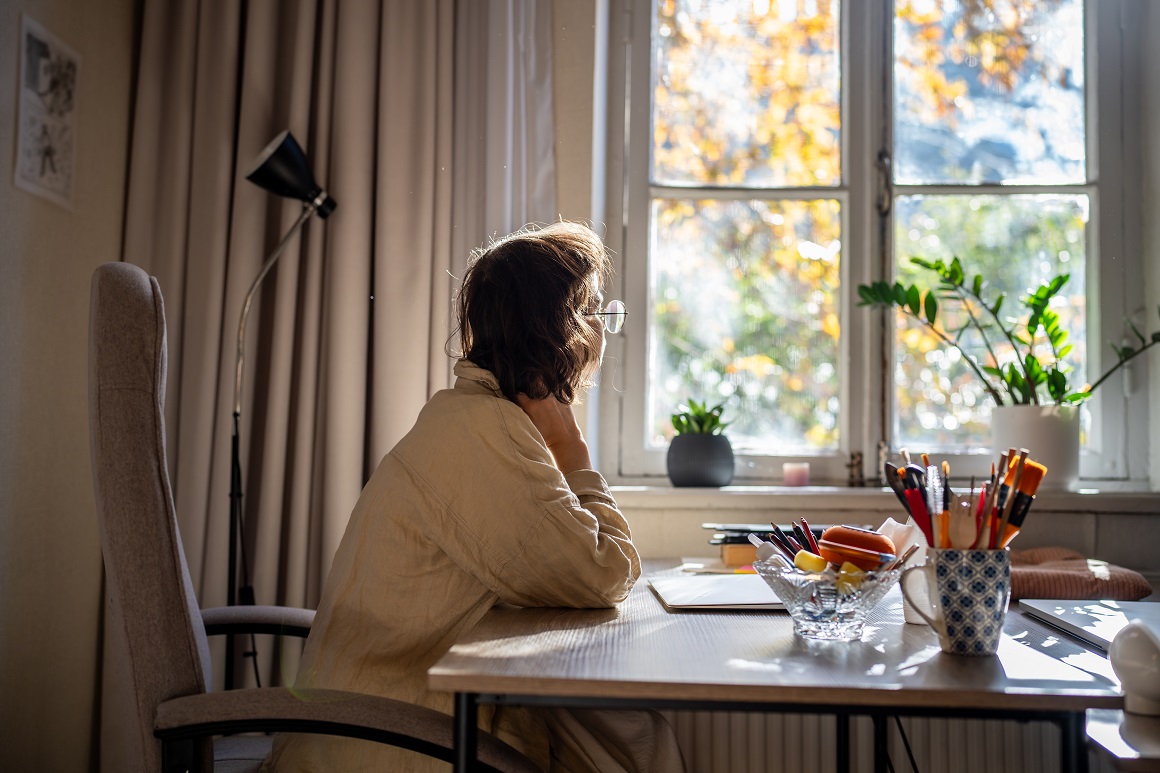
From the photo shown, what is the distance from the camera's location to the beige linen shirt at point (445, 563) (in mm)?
1171

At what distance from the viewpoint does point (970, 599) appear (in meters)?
1.01

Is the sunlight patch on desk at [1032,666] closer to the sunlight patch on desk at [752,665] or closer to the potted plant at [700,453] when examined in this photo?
the sunlight patch on desk at [752,665]

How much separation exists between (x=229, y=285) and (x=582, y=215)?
2.61 feet

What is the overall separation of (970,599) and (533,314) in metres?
0.66

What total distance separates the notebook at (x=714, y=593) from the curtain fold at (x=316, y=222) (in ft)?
2.72

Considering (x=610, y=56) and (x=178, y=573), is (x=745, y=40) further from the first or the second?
(x=178, y=573)

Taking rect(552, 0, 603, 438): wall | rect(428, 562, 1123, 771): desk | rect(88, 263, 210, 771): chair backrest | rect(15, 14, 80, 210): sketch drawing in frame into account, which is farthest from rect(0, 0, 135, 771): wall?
rect(428, 562, 1123, 771): desk

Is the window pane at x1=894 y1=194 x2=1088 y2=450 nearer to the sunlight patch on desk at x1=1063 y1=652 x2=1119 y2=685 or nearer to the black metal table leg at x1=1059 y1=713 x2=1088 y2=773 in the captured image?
the sunlight patch on desk at x1=1063 y1=652 x2=1119 y2=685

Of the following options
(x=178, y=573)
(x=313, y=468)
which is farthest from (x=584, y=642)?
(x=313, y=468)

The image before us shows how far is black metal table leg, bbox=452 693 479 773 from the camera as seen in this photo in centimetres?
90

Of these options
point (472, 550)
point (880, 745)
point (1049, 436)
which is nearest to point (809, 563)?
point (472, 550)

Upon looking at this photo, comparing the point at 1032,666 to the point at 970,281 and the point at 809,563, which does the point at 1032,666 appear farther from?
the point at 970,281

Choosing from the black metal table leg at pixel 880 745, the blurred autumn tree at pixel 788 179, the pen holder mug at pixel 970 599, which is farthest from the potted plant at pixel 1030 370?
the pen holder mug at pixel 970 599

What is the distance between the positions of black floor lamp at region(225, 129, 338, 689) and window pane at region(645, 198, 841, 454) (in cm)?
84
